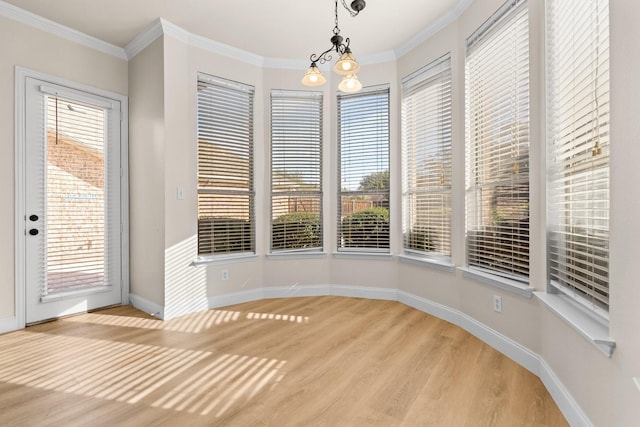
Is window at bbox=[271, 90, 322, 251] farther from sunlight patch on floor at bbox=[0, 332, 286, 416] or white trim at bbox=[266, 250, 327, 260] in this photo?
sunlight patch on floor at bbox=[0, 332, 286, 416]

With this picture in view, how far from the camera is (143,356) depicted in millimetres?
2531

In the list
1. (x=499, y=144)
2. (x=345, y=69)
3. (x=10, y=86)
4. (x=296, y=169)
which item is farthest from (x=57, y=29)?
(x=499, y=144)

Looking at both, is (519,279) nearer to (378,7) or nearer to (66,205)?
(378,7)

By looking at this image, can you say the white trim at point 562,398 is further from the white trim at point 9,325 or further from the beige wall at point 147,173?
the white trim at point 9,325

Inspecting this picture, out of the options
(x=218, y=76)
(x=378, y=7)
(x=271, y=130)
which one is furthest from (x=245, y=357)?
(x=378, y=7)

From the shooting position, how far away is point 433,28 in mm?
3375

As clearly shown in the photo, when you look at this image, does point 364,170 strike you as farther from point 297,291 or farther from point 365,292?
point 297,291

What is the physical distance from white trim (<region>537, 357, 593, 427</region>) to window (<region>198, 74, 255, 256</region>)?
120 inches

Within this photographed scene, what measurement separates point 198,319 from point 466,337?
2553mm

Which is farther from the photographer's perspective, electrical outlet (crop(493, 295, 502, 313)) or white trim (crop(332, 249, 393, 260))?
white trim (crop(332, 249, 393, 260))

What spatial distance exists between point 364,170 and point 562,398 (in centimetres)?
287

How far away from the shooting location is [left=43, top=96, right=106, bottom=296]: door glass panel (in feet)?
10.9

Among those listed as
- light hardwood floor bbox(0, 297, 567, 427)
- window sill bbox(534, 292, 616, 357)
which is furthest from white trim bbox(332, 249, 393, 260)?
window sill bbox(534, 292, 616, 357)

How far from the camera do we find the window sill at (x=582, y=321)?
4.72ft
